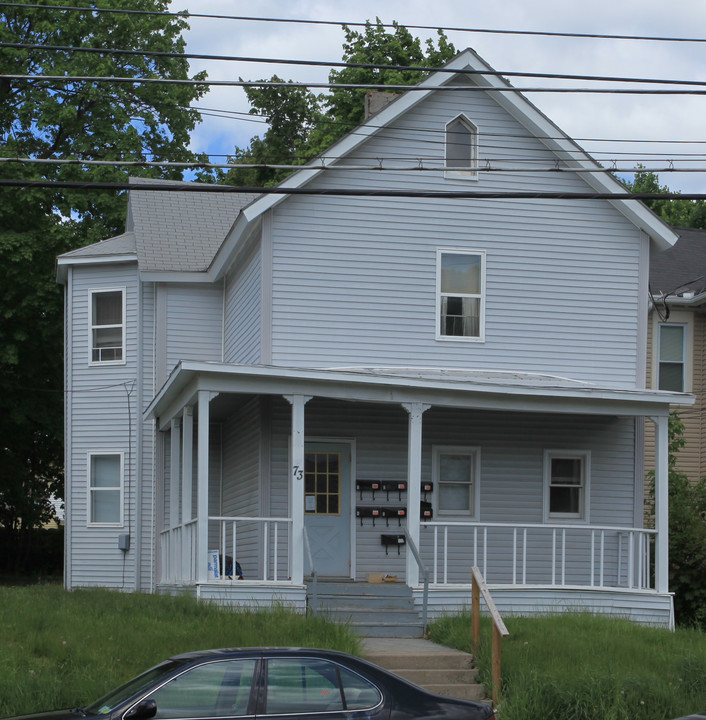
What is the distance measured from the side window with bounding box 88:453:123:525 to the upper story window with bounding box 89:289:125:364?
2.02m

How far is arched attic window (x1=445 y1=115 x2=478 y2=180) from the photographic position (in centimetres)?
1923

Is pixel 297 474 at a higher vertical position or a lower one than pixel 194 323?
lower

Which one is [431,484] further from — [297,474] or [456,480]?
[297,474]

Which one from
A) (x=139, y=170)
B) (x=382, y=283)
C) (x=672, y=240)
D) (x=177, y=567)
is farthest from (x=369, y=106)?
(x=139, y=170)

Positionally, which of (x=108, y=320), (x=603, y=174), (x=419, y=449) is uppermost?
(x=603, y=174)

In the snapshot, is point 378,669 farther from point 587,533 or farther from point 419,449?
point 587,533

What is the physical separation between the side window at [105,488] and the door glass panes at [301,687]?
14.6m

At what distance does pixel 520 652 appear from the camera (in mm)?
12711

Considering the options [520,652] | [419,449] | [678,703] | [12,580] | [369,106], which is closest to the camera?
[678,703]

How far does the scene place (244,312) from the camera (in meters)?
20.1

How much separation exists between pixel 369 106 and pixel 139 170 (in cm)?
1179

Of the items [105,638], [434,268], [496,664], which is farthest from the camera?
[434,268]

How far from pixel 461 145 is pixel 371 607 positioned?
8050 millimetres

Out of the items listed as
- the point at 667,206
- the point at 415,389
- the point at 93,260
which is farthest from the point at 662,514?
the point at 667,206
